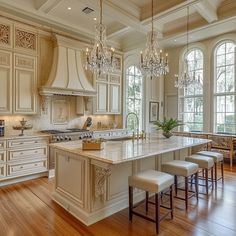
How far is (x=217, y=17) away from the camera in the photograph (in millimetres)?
5047

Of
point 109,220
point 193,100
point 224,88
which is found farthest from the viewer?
point 193,100

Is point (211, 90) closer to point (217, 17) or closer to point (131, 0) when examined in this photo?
point (217, 17)

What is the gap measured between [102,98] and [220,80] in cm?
401

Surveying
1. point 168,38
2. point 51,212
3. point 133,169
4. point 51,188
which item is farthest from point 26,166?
point 168,38

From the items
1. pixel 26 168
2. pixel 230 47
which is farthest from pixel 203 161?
pixel 230 47

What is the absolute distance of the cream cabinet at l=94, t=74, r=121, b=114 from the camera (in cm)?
626

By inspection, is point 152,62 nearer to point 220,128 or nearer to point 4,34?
point 4,34

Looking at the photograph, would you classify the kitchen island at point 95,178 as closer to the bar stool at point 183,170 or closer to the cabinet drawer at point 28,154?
A: the bar stool at point 183,170

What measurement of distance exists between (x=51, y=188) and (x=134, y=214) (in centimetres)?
195

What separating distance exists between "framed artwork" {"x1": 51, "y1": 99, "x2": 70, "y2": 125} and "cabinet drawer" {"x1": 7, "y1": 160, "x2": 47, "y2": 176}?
1247 mm

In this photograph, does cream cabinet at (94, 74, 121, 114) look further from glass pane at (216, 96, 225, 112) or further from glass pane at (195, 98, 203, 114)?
glass pane at (216, 96, 225, 112)

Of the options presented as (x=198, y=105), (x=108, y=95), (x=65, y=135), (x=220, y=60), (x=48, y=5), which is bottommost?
(x=65, y=135)

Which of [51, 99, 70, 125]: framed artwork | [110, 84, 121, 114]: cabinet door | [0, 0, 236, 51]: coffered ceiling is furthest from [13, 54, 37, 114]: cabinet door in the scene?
[110, 84, 121, 114]: cabinet door

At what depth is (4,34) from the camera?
4.41 m
